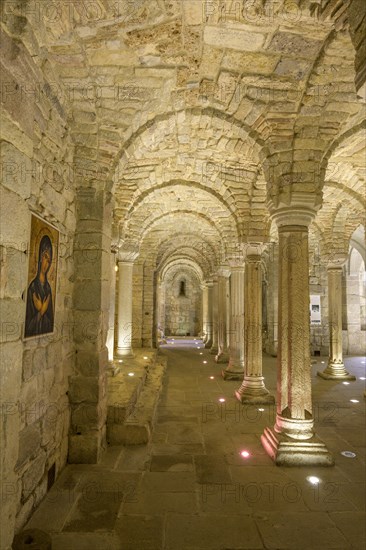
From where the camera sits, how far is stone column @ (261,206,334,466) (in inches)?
165

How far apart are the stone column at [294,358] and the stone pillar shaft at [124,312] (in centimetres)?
532

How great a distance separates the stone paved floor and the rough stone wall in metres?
18.9

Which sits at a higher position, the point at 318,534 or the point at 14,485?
the point at 14,485

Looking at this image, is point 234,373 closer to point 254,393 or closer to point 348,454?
point 254,393

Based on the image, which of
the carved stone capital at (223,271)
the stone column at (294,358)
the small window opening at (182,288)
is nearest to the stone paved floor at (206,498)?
the stone column at (294,358)

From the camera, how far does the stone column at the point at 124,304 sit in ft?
30.7

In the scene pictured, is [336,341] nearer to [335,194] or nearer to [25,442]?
[335,194]

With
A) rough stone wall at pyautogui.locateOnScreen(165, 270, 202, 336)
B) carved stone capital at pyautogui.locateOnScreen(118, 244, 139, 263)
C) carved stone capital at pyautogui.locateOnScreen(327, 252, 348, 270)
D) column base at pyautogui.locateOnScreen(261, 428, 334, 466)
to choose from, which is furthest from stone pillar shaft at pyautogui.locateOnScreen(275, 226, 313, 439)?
rough stone wall at pyautogui.locateOnScreen(165, 270, 202, 336)

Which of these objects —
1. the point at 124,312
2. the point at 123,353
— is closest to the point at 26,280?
the point at 124,312

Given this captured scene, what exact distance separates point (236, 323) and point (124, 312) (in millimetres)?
3081

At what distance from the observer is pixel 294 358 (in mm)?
4426

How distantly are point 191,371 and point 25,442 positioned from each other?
7756 millimetres

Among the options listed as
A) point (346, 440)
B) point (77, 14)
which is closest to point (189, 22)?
point (77, 14)

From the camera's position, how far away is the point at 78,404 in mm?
4094
